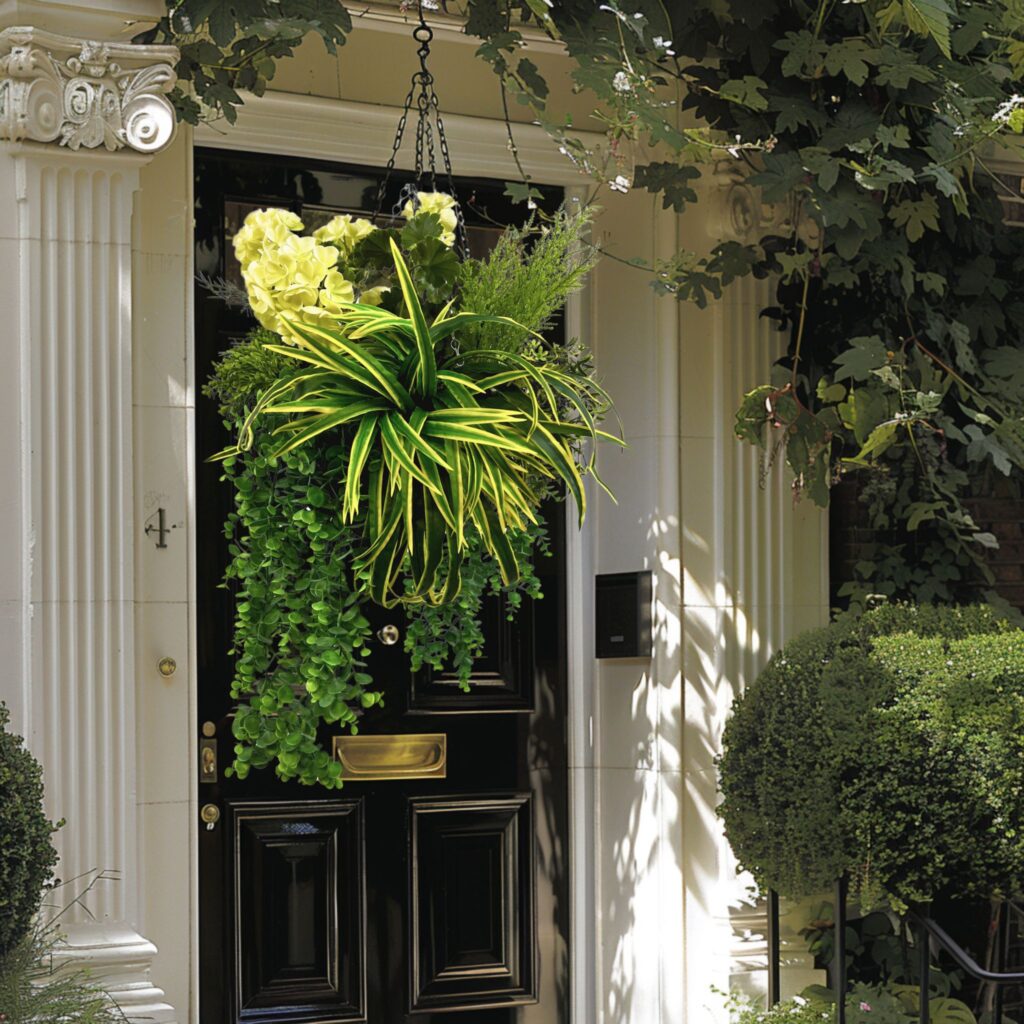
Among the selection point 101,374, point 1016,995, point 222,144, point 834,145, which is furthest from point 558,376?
point 1016,995

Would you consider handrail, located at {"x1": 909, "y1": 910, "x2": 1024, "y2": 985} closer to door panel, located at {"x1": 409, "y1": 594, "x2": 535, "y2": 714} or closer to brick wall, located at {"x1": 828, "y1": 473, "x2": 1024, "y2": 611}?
brick wall, located at {"x1": 828, "y1": 473, "x2": 1024, "y2": 611}

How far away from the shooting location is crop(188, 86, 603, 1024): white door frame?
4781 mm

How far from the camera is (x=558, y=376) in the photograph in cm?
328

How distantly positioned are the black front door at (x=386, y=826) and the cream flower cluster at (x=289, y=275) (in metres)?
1.27

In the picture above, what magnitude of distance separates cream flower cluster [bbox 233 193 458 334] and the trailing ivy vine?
2.35 feet

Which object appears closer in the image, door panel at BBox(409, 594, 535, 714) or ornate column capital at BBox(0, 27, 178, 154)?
ornate column capital at BBox(0, 27, 178, 154)

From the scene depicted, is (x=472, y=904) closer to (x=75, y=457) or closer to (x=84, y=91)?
(x=75, y=457)

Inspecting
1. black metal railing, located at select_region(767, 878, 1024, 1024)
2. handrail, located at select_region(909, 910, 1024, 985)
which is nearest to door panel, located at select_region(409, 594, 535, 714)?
black metal railing, located at select_region(767, 878, 1024, 1024)

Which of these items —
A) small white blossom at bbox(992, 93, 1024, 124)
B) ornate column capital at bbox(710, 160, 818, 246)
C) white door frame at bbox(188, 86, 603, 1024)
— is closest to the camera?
small white blossom at bbox(992, 93, 1024, 124)

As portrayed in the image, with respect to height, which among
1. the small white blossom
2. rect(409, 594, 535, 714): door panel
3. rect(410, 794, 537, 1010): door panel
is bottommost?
rect(410, 794, 537, 1010): door panel

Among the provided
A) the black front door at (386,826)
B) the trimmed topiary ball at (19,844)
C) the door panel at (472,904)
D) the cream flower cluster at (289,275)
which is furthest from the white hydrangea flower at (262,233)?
A: the door panel at (472,904)

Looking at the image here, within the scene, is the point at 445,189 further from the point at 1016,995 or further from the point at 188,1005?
the point at 1016,995

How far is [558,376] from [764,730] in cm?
154

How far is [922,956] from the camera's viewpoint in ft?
13.7
